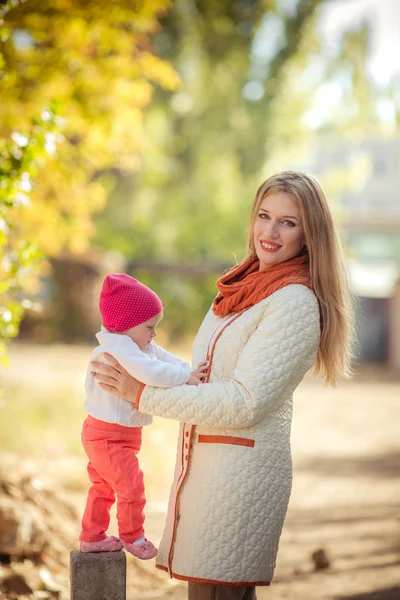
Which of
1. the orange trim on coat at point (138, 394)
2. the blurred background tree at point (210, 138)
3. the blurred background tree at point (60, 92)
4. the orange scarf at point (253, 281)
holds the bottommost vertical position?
the orange trim on coat at point (138, 394)

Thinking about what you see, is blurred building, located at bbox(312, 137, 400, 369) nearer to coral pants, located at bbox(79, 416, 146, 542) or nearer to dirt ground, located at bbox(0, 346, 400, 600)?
dirt ground, located at bbox(0, 346, 400, 600)

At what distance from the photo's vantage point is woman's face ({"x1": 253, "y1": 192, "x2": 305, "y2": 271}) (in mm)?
2812

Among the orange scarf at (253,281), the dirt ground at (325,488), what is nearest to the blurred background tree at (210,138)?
the dirt ground at (325,488)

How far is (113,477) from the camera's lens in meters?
2.77

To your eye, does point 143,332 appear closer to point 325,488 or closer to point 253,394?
point 253,394

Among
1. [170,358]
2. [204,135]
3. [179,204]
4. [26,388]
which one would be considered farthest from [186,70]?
[170,358]

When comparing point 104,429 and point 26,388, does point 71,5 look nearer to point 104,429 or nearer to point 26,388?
point 104,429

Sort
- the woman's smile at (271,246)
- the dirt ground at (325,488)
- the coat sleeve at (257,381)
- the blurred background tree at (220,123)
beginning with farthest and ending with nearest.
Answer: the blurred background tree at (220,123) < the dirt ground at (325,488) < the woman's smile at (271,246) < the coat sleeve at (257,381)

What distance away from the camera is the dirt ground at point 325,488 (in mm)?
5000

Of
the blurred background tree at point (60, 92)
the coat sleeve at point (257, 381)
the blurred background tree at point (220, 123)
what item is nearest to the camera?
the coat sleeve at point (257, 381)

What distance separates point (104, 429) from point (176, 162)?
22.6 metres

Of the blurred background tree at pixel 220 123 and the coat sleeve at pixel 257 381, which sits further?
the blurred background tree at pixel 220 123

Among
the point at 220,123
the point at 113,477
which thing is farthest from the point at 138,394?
the point at 220,123

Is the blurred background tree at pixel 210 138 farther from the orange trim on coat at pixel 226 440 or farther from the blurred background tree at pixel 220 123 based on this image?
the orange trim on coat at pixel 226 440
